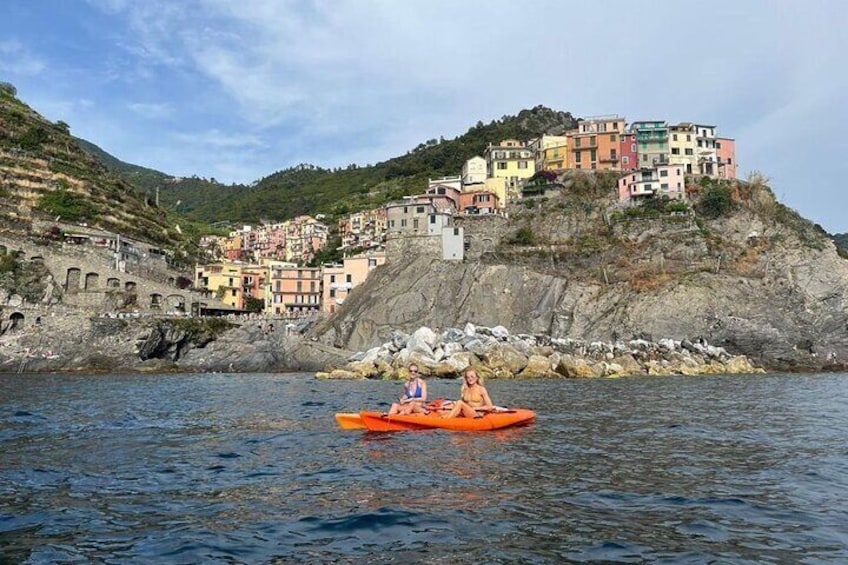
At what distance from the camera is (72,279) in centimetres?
6931

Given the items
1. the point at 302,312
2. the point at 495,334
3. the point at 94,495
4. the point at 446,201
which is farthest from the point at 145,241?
the point at 94,495

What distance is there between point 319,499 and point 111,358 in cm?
5573

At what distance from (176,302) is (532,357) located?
42.7 meters

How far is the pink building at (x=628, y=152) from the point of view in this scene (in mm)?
79188

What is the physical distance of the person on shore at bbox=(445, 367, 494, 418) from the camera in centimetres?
1712

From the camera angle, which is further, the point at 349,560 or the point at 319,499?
the point at 319,499

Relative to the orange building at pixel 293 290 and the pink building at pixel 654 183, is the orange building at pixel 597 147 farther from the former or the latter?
the orange building at pixel 293 290

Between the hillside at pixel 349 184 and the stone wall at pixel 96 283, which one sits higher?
the hillside at pixel 349 184

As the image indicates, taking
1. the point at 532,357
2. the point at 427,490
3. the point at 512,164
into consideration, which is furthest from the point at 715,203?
the point at 427,490

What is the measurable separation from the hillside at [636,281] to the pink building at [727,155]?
1008 cm

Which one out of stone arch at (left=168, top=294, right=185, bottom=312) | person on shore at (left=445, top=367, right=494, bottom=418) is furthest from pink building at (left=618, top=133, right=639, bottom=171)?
person on shore at (left=445, top=367, right=494, bottom=418)

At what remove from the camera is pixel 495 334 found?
2052 inches

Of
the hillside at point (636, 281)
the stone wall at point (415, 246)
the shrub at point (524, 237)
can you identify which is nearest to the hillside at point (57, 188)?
the stone wall at point (415, 246)

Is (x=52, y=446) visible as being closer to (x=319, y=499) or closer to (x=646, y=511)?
(x=319, y=499)
